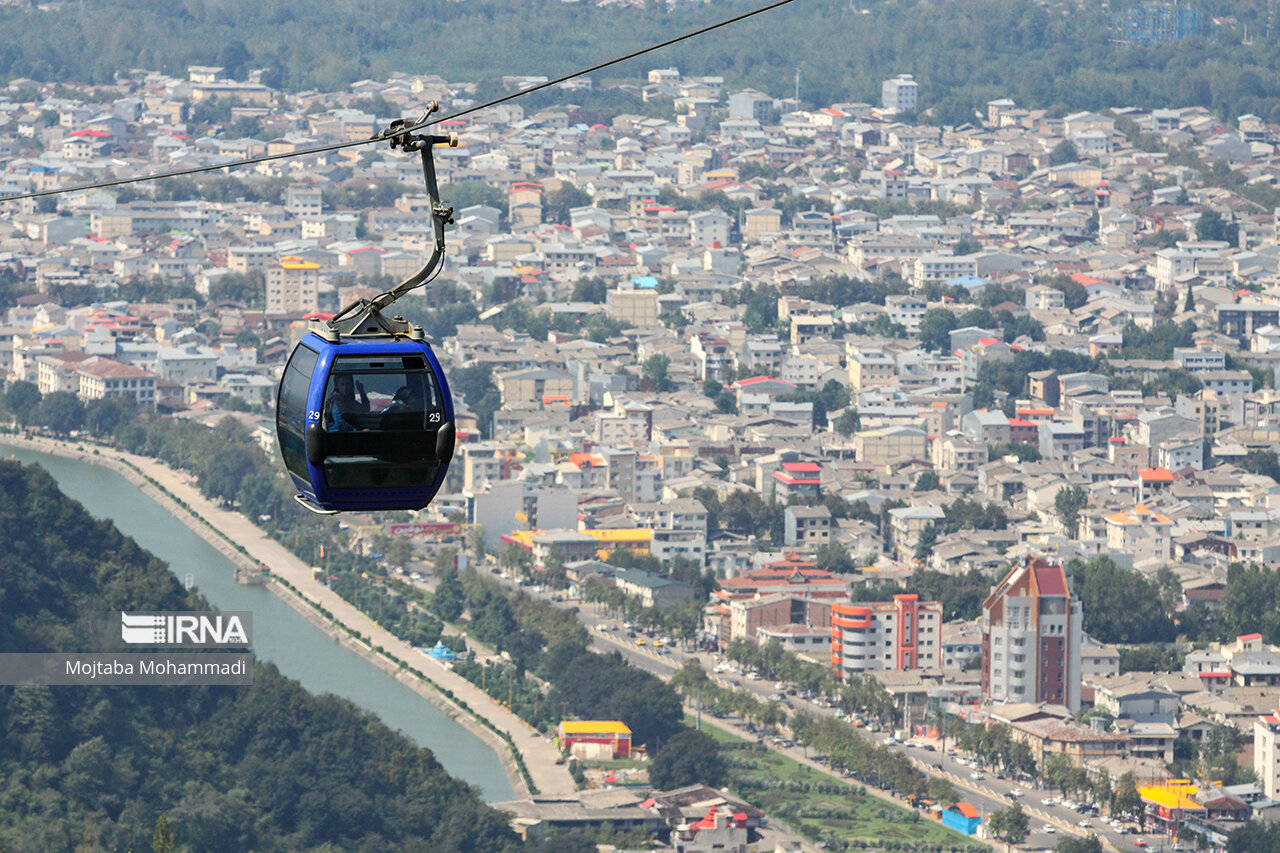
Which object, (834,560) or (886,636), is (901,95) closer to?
(834,560)

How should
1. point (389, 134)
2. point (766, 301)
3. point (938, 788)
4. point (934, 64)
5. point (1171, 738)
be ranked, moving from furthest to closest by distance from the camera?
point (934, 64), point (766, 301), point (1171, 738), point (938, 788), point (389, 134)

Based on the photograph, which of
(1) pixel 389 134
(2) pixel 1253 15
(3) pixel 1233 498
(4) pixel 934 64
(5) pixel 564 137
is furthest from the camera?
(2) pixel 1253 15

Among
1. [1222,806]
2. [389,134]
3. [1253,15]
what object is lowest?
[1222,806]

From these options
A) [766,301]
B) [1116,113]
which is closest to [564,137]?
[1116,113]

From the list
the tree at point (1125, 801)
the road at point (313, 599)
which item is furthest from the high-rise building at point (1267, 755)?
the road at point (313, 599)

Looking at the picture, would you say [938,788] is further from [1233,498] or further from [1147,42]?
[1147,42]

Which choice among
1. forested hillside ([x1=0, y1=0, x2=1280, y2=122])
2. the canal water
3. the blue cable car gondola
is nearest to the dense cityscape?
the canal water

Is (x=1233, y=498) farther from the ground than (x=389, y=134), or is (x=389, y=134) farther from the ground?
(x=389, y=134)
